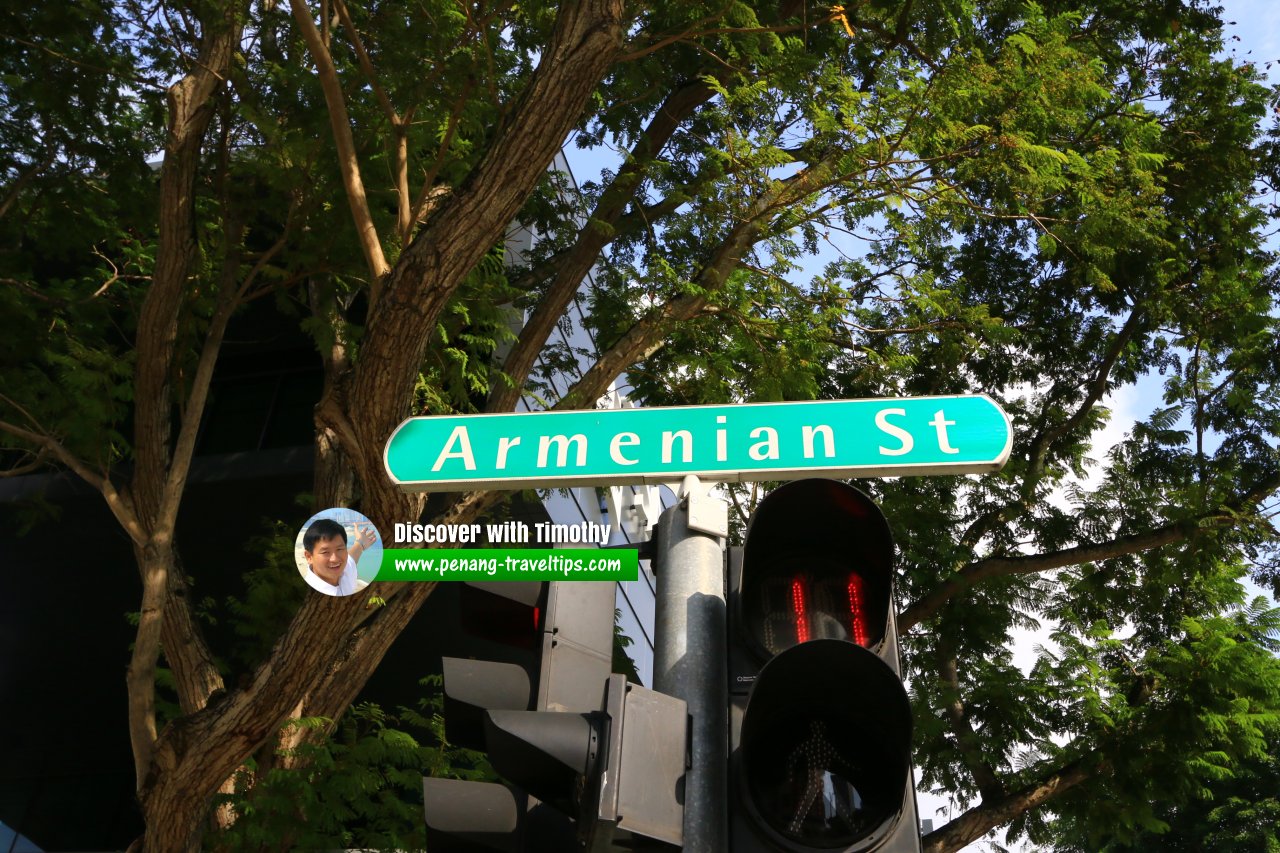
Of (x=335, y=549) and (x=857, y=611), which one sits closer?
(x=857, y=611)

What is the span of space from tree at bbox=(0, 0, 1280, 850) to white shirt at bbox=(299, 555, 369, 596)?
5.53 ft

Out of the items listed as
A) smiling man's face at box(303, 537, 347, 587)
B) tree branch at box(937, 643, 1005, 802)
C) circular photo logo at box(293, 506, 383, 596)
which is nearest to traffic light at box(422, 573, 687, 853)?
circular photo logo at box(293, 506, 383, 596)

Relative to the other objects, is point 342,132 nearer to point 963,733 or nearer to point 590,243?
point 590,243

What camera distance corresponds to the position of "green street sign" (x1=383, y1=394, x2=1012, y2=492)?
2.83m

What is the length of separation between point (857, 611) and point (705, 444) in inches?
24.3

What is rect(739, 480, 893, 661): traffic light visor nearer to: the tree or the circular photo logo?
the circular photo logo

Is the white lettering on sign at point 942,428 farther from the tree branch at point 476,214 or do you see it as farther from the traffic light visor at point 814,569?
the tree branch at point 476,214

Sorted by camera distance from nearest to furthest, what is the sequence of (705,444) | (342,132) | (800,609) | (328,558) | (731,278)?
(800,609), (705,444), (328,558), (342,132), (731,278)

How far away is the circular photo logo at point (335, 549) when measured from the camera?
3.99 meters

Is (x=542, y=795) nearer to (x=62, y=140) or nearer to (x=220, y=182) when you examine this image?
(x=220, y=182)

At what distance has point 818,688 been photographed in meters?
Answer: 2.31

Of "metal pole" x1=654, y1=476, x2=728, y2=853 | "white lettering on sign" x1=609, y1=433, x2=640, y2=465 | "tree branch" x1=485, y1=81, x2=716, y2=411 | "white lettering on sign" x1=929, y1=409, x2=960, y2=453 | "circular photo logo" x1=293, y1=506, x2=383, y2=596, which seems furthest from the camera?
"tree branch" x1=485, y1=81, x2=716, y2=411

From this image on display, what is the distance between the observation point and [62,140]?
9.04m

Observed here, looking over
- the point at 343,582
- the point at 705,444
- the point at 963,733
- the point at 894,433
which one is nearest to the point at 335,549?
the point at 343,582
